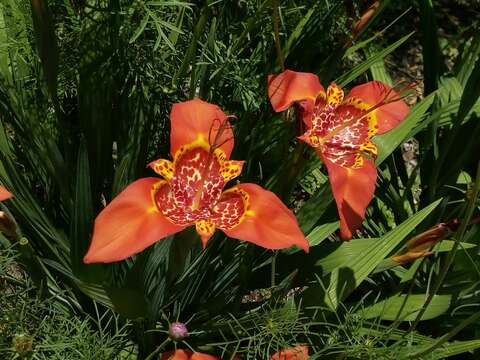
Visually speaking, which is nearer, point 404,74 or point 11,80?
point 11,80

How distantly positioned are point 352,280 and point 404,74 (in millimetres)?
1493

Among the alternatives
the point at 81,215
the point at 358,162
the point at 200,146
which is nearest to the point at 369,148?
the point at 358,162

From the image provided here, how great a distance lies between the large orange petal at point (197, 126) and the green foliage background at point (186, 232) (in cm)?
11

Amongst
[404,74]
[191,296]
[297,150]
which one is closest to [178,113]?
[297,150]

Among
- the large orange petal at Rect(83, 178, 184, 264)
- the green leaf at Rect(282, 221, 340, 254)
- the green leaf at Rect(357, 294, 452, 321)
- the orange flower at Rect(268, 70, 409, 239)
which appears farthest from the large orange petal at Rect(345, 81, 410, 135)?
the large orange petal at Rect(83, 178, 184, 264)

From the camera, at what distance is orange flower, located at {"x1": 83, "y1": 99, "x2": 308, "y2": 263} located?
97 cm

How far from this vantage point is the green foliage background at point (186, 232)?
3.95 feet

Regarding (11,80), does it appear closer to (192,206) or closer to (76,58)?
(76,58)

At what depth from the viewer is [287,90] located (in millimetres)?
1168

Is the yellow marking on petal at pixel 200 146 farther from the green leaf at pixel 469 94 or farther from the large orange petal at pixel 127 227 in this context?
the green leaf at pixel 469 94

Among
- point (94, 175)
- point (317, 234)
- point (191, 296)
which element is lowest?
point (191, 296)

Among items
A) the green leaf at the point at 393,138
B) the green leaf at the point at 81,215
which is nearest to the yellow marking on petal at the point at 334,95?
the green leaf at the point at 393,138

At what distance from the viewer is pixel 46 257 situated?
144cm

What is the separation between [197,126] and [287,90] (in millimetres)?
168
